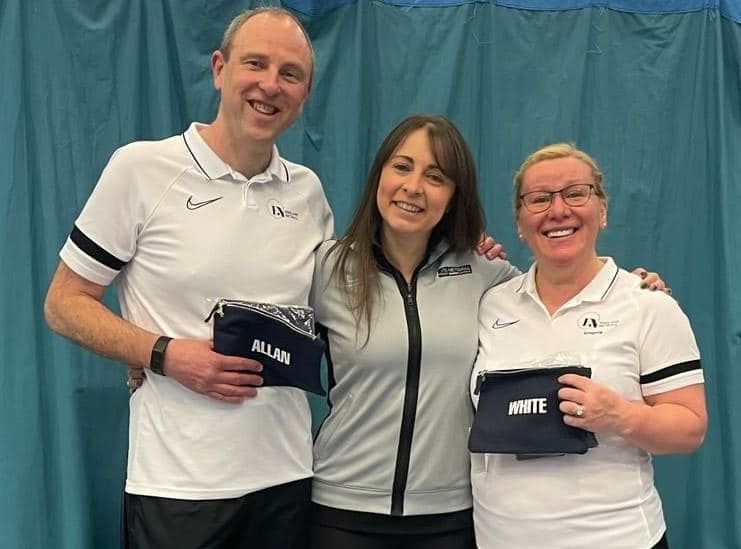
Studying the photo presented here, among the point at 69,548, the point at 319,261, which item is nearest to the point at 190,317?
the point at 319,261

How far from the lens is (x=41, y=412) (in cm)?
195

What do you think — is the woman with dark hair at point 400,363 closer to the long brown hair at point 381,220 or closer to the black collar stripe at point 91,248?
the long brown hair at point 381,220

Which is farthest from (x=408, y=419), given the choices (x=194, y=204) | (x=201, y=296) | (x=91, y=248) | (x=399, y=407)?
(x=91, y=248)

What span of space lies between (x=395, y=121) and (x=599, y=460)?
1.27 meters

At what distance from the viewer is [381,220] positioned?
1620 mm

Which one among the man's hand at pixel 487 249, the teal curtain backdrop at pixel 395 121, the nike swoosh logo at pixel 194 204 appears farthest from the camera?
the teal curtain backdrop at pixel 395 121

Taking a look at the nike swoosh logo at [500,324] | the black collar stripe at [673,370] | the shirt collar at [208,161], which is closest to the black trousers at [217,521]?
the nike swoosh logo at [500,324]

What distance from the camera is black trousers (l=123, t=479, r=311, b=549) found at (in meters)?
1.33

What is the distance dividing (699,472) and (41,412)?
2.03 meters

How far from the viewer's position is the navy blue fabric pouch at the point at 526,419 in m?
1.27

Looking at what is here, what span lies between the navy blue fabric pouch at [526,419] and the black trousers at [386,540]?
0.28m

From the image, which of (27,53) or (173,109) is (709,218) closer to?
(173,109)

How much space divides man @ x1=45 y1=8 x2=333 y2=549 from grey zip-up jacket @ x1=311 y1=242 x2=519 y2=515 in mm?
104

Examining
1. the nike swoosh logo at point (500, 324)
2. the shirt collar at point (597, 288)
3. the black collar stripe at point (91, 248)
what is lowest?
the nike swoosh logo at point (500, 324)
